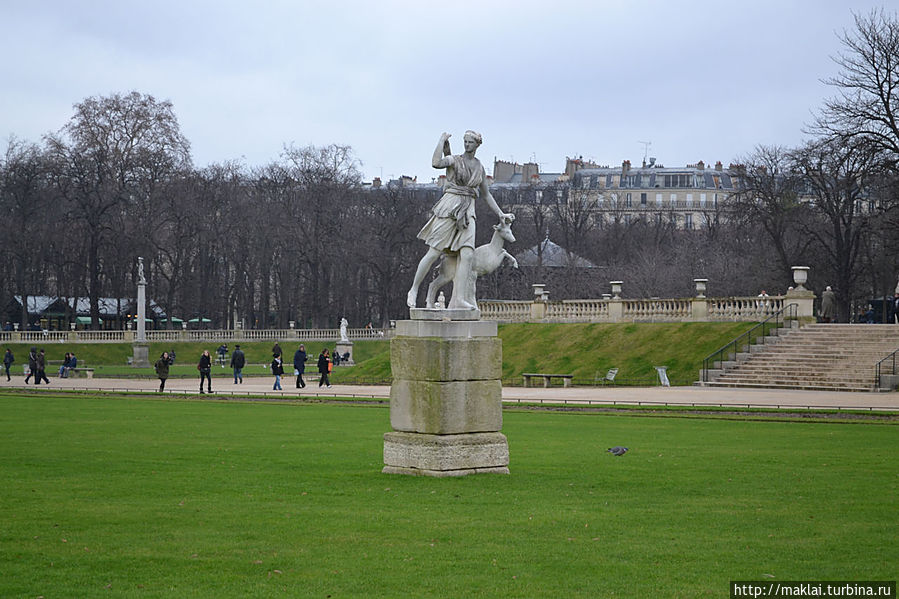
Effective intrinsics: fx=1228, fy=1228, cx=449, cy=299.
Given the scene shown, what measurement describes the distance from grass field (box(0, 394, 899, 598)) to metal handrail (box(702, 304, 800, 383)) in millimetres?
23426

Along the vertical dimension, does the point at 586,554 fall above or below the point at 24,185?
below

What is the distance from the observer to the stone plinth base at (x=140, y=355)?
241 ft

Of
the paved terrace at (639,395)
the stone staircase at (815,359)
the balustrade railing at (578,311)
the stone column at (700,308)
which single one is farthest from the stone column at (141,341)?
the stone staircase at (815,359)

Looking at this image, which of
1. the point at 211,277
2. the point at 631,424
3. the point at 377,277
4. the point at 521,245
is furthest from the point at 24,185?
the point at 631,424

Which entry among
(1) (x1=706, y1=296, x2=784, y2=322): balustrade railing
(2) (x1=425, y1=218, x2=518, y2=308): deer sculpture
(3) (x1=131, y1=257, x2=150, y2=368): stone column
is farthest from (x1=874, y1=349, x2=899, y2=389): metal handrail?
(3) (x1=131, y1=257, x2=150, y2=368): stone column

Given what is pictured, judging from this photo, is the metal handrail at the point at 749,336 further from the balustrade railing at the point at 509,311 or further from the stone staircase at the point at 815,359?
the balustrade railing at the point at 509,311

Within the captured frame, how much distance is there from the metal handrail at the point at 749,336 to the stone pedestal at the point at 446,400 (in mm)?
29108

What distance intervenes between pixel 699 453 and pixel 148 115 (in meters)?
70.3

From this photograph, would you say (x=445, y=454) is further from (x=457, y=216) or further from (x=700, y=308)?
(x=700, y=308)

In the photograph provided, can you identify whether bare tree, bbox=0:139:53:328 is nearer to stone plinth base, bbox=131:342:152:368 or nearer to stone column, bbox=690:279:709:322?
stone plinth base, bbox=131:342:152:368

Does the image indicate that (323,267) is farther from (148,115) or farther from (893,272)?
(893,272)

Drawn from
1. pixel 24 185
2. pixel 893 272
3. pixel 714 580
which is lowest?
pixel 714 580

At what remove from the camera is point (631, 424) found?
26703 millimetres

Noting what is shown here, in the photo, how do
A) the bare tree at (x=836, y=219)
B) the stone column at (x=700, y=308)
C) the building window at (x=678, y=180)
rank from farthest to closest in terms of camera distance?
the building window at (x=678, y=180) < the bare tree at (x=836, y=219) < the stone column at (x=700, y=308)
